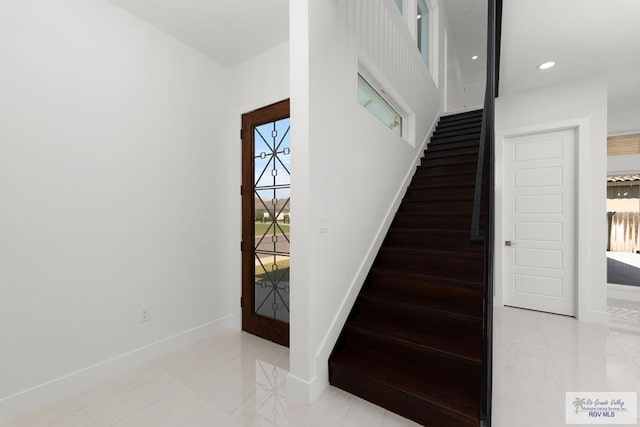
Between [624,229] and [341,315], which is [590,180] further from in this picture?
[341,315]

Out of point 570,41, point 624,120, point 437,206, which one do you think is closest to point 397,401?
point 437,206

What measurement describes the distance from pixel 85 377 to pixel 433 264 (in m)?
2.85

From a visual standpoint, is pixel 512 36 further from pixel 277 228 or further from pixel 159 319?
A: pixel 159 319

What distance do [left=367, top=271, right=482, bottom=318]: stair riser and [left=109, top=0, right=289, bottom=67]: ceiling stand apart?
240cm

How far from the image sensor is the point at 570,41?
2592 millimetres

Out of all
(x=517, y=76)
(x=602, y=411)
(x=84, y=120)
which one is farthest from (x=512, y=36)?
(x=84, y=120)

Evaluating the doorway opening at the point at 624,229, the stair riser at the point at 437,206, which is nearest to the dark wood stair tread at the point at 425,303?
the stair riser at the point at 437,206

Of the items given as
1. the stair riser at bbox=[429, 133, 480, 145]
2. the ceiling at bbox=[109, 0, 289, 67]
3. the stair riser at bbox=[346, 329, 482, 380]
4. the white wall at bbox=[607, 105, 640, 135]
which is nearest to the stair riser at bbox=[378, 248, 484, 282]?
the stair riser at bbox=[346, 329, 482, 380]

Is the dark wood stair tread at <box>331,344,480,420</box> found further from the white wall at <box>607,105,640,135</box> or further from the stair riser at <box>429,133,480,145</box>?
the white wall at <box>607,105,640,135</box>

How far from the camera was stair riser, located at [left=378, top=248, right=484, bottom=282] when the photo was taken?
234 cm

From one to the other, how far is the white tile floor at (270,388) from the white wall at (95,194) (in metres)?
0.25

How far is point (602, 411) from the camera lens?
5.80ft

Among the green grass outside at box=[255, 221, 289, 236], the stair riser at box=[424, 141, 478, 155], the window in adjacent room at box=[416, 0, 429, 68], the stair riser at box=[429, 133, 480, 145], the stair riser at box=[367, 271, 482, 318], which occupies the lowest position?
the stair riser at box=[367, 271, 482, 318]

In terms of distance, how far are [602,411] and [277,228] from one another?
2.71 m
